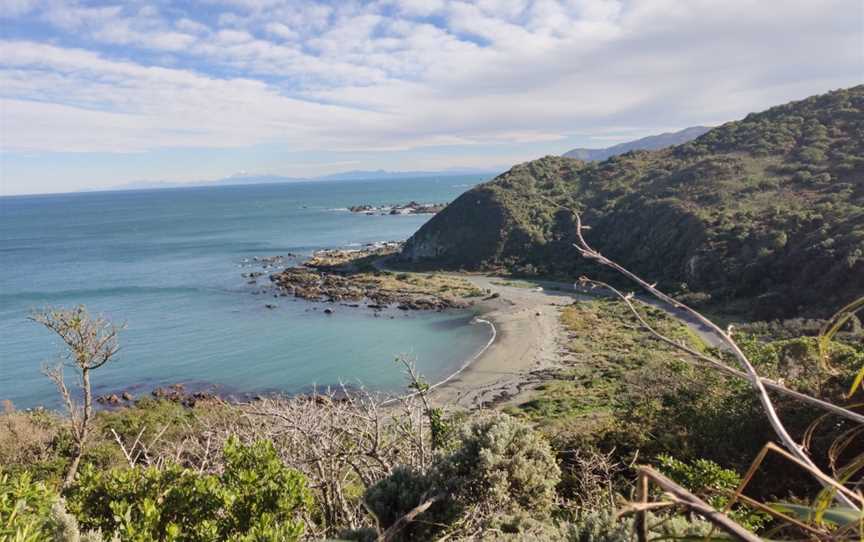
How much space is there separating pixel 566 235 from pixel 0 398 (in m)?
47.8

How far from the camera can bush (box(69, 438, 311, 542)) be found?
431 centimetres

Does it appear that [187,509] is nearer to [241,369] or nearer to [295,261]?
[241,369]

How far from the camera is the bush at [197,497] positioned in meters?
4.31

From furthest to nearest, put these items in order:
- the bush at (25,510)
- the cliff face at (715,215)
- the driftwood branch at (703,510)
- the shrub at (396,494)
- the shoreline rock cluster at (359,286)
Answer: the shoreline rock cluster at (359,286) → the cliff face at (715,215) → the shrub at (396,494) → the bush at (25,510) → the driftwood branch at (703,510)

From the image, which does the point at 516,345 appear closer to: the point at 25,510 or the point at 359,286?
the point at 359,286

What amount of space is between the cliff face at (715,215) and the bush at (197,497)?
33778 mm

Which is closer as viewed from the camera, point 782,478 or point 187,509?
point 187,509

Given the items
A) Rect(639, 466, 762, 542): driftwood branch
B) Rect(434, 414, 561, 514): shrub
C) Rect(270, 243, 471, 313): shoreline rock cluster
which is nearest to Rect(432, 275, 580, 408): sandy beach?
Rect(270, 243, 471, 313): shoreline rock cluster

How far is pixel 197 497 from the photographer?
14.5ft

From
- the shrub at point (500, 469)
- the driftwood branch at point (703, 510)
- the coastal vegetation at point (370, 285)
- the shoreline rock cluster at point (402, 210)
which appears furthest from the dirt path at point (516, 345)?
the shoreline rock cluster at point (402, 210)

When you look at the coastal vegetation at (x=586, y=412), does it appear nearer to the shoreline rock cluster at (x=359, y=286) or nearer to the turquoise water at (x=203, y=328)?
the shoreline rock cluster at (x=359, y=286)

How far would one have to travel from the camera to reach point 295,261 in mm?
61406

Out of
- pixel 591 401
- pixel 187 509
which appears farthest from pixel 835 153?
pixel 187 509

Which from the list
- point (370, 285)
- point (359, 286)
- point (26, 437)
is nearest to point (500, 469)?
point (26, 437)
